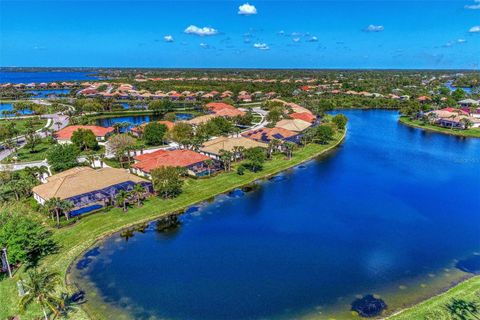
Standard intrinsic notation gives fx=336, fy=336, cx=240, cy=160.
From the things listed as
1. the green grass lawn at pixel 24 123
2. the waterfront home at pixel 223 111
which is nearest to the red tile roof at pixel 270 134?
the waterfront home at pixel 223 111

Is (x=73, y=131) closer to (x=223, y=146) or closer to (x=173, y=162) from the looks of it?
(x=173, y=162)

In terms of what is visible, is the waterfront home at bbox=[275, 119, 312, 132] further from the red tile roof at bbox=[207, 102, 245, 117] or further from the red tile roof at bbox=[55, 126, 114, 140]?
the red tile roof at bbox=[55, 126, 114, 140]

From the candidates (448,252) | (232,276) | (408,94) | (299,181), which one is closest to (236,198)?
(299,181)

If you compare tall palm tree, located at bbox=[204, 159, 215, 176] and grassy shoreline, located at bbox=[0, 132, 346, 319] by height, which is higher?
tall palm tree, located at bbox=[204, 159, 215, 176]

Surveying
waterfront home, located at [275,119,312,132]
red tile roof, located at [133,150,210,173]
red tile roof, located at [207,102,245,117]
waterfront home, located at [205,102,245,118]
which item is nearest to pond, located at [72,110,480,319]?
red tile roof, located at [133,150,210,173]

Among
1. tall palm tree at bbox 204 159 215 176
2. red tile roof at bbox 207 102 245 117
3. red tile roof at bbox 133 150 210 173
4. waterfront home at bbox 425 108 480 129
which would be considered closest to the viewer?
red tile roof at bbox 133 150 210 173

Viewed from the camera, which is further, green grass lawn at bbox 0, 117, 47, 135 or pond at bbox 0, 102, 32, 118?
pond at bbox 0, 102, 32, 118

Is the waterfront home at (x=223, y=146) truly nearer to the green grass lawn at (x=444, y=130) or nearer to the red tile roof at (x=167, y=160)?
the red tile roof at (x=167, y=160)

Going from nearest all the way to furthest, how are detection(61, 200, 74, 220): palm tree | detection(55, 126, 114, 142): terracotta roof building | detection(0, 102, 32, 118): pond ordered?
detection(61, 200, 74, 220): palm tree → detection(55, 126, 114, 142): terracotta roof building → detection(0, 102, 32, 118): pond
